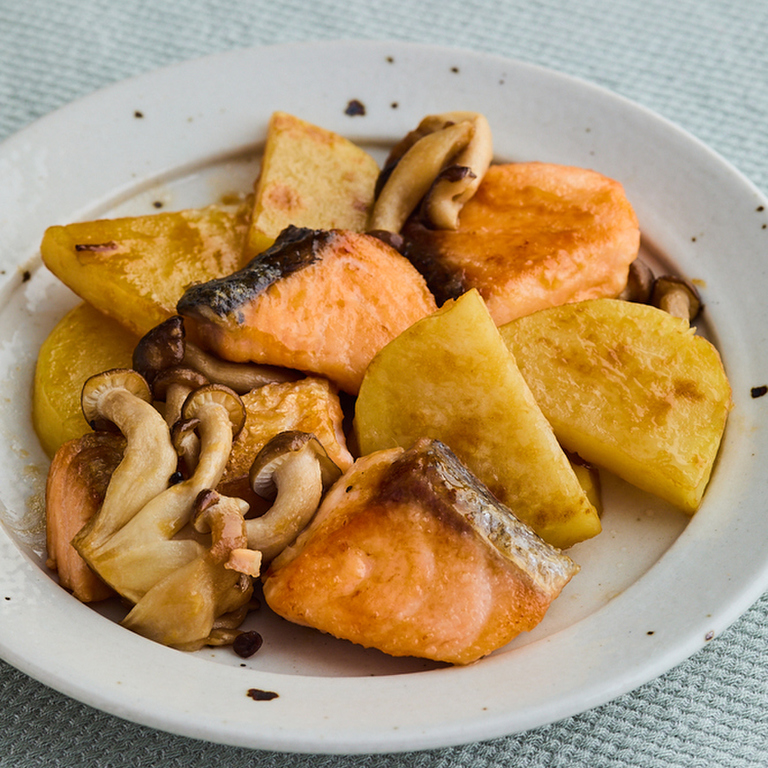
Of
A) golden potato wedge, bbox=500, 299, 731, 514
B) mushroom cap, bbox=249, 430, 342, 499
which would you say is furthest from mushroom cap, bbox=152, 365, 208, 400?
golden potato wedge, bbox=500, 299, 731, 514

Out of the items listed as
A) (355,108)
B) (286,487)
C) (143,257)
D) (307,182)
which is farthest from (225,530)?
(355,108)

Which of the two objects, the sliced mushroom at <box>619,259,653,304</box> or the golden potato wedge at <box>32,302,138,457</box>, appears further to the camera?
the sliced mushroom at <box>619,259,653,304</box>

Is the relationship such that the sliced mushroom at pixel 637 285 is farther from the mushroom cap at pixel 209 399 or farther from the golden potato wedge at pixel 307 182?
the mushroom cap at pixel 209 399

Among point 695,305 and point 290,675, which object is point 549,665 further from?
point 695,305

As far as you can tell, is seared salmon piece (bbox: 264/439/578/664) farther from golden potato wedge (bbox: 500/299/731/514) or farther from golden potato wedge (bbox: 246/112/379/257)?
golden potato wedge (bbox: 246/112/379/257)

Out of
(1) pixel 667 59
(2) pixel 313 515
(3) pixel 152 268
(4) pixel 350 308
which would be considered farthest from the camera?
(1) pixel 667 59

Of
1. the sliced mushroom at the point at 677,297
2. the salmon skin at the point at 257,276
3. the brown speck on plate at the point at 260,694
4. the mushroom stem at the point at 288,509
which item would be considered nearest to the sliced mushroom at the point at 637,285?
the sliced mushroom at the point at 677,297

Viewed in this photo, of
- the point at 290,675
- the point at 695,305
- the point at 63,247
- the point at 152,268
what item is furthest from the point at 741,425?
the point at 63,247
